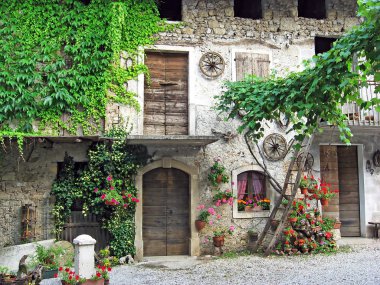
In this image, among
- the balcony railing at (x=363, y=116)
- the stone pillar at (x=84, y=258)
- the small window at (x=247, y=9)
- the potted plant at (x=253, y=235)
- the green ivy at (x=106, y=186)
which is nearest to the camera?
the stone pillar at (x=84, y=258)

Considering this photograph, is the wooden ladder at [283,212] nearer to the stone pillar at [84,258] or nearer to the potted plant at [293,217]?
the potted plant at [293,217]

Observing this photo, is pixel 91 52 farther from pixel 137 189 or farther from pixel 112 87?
pixel 137 189

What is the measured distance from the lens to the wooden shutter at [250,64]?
9859 mm

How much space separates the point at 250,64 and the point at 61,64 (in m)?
4.43

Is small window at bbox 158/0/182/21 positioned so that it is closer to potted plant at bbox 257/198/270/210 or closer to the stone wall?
the stone wall

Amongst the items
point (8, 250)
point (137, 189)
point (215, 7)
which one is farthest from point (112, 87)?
point (8, 250)

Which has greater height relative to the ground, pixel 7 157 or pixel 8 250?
pixel 7 157

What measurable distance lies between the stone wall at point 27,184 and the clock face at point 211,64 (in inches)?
150

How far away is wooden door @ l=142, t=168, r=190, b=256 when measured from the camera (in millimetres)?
9312

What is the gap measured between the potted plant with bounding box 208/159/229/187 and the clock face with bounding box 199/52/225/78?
214 cm

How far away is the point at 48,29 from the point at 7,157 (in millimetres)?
2959

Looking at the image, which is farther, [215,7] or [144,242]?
[215,7]

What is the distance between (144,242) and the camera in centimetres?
926

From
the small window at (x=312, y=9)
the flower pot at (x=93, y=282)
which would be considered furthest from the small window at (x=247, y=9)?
the flower pot at (x=93, y=282)
